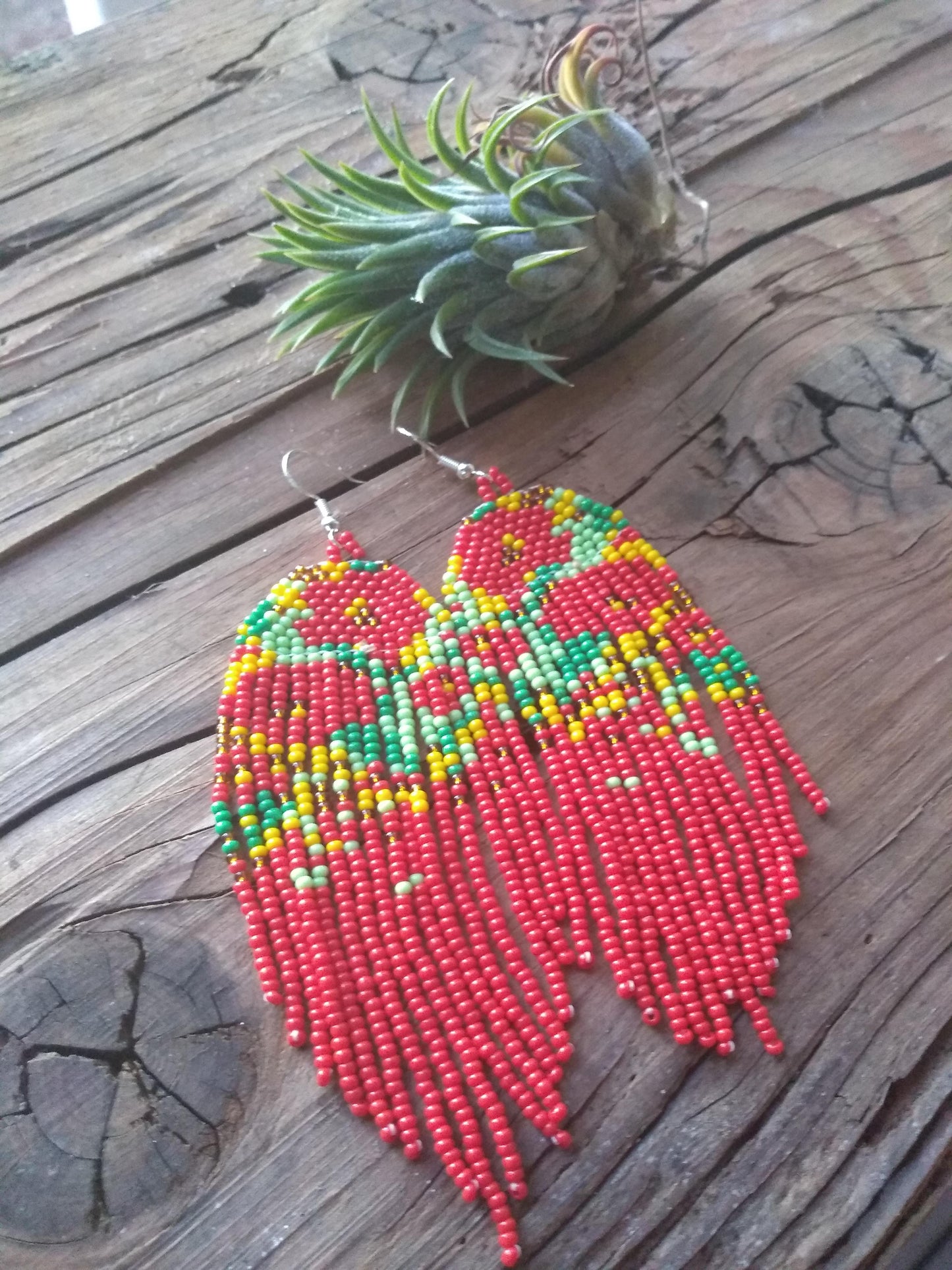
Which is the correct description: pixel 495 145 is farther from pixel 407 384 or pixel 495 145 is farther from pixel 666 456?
pixel 666 456

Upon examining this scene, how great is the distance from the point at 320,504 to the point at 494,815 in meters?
0.42

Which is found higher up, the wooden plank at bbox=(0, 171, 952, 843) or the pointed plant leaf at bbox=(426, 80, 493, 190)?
the pointed plant leaf at bbox=(426, 80, 493, 190)

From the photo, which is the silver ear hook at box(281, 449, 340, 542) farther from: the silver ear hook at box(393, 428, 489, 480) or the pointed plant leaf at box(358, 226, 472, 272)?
the pointed plant leaf at box(358, 226, 472, 272)

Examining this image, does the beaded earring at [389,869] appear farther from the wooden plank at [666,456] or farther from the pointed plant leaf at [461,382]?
the pointed plant leaf at [461,382]

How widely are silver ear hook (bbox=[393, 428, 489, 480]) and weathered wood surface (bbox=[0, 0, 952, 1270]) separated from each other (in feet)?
0.10

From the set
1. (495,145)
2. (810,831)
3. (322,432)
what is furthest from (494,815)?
(495,145)

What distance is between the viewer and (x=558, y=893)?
0.95 metres

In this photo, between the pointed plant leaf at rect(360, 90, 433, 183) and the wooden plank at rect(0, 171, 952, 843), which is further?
the pointed plant leaf at rect(360, 90, 433, 183)

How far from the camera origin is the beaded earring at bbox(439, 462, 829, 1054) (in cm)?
91

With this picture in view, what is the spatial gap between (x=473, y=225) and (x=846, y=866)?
0.78 m

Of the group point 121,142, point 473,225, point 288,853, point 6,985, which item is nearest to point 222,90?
point 121,142

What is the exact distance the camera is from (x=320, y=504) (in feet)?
3.89

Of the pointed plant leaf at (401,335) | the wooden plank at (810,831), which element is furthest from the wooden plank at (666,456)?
the pointed plant leaf at (401,335)

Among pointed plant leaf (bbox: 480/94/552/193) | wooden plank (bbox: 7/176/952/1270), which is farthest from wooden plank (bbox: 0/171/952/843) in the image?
pointed plant leaf (bbox: 480/94/552/193)
